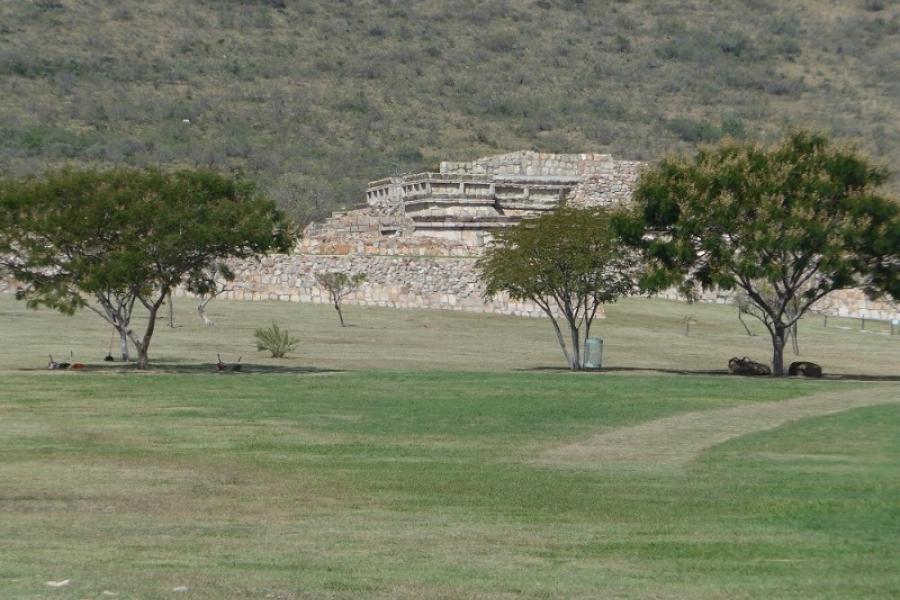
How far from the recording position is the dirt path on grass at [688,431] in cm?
2361

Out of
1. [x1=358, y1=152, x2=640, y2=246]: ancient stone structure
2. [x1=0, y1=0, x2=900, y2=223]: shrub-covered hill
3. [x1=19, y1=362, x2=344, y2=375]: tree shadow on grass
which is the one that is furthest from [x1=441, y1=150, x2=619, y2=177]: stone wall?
[x1=19, y1=362, x2=344, y2=375]: tree shadow on grass

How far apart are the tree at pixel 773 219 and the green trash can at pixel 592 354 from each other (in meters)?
3.04

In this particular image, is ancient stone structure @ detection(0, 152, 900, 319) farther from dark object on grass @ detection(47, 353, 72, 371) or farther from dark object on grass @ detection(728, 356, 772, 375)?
dark object on grass @ detection(47, 353, 72, 371)

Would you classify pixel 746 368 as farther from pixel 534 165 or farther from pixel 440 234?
pixel 534 165

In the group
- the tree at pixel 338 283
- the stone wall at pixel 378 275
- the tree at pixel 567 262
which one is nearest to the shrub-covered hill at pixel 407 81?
the stone wall at pixel 378 275

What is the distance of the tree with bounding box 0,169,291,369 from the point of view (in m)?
37.0

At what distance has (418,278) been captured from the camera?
200ft

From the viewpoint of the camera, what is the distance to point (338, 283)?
186ft

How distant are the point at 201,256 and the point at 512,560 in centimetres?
2492

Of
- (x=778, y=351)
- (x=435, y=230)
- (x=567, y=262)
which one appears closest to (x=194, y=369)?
(x=567, y=262)

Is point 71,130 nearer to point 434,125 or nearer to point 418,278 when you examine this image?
point 434,125

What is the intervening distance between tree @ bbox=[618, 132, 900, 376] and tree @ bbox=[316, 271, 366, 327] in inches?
686

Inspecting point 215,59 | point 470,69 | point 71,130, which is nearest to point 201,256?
point 71,130

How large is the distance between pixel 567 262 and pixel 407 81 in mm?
73902
